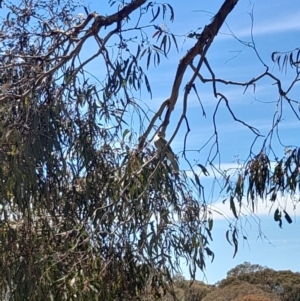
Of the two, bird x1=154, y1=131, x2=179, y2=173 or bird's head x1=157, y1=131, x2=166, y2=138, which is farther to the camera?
bird's head x1=157, y1=131, x2=166, y2=138

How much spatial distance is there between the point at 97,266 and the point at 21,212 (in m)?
0.41

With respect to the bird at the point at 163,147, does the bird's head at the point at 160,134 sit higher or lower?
higher

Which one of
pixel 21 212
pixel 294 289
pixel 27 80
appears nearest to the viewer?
pixel 21 212

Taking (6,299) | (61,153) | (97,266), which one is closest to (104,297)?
(97,266)

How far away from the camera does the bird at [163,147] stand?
9.26 feet

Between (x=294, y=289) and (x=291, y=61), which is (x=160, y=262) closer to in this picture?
(x=291, y=61)

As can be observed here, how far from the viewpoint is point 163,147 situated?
2.87 m

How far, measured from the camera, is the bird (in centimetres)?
282

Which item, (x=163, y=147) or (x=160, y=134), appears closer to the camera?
(x=163, y=147)

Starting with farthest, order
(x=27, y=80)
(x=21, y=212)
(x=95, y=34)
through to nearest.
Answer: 1. (x=95, y=34)
2. (x=27, y=80)
3. (x=21, y=212)

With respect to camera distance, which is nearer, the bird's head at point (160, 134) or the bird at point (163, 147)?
the bird at point (163, 147)

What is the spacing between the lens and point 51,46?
3.22m

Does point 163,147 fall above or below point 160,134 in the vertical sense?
below

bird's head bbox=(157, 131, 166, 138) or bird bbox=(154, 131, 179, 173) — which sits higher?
bird's head bbox=(157, 131, 166, 138)
